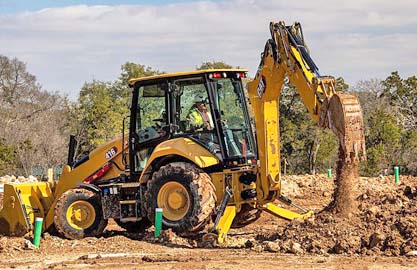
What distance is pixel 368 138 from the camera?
112 ft

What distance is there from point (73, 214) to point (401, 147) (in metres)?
24.2

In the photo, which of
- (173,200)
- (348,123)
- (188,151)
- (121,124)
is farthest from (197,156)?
(121,124)

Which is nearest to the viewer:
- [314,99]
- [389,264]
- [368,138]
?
[389,264]

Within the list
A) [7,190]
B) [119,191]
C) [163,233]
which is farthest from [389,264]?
[7,190]

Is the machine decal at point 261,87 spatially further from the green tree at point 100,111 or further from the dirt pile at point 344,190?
the green tree at point 100,111

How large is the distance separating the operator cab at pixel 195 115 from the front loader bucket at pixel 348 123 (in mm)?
2073

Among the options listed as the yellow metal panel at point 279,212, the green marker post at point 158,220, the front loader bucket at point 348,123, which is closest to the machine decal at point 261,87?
the front loader bucket at point 348,123

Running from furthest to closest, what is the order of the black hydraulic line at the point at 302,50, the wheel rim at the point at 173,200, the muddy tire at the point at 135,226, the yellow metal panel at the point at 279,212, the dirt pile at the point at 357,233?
the muddy tire at the point at 135,226 < the yellow metal panel at the point at 279,212 < the wheel rim at the point at 173,200 < the black hydraulic line at the point at 302,50 < the dirt pile at the point at 357,233

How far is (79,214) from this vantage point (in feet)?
42.4

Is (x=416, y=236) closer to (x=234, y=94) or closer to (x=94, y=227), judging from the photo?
(x=234, y=94)

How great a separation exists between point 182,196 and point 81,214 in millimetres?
2114

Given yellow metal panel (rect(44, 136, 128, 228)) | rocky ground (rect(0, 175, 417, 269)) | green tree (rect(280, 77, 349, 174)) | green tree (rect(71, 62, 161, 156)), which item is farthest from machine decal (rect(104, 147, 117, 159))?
green tree (rect(280, 77, 349, 174))

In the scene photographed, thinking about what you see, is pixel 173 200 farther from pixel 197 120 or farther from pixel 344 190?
pixel 344 190

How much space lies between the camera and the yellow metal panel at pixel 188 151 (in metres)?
11.8
